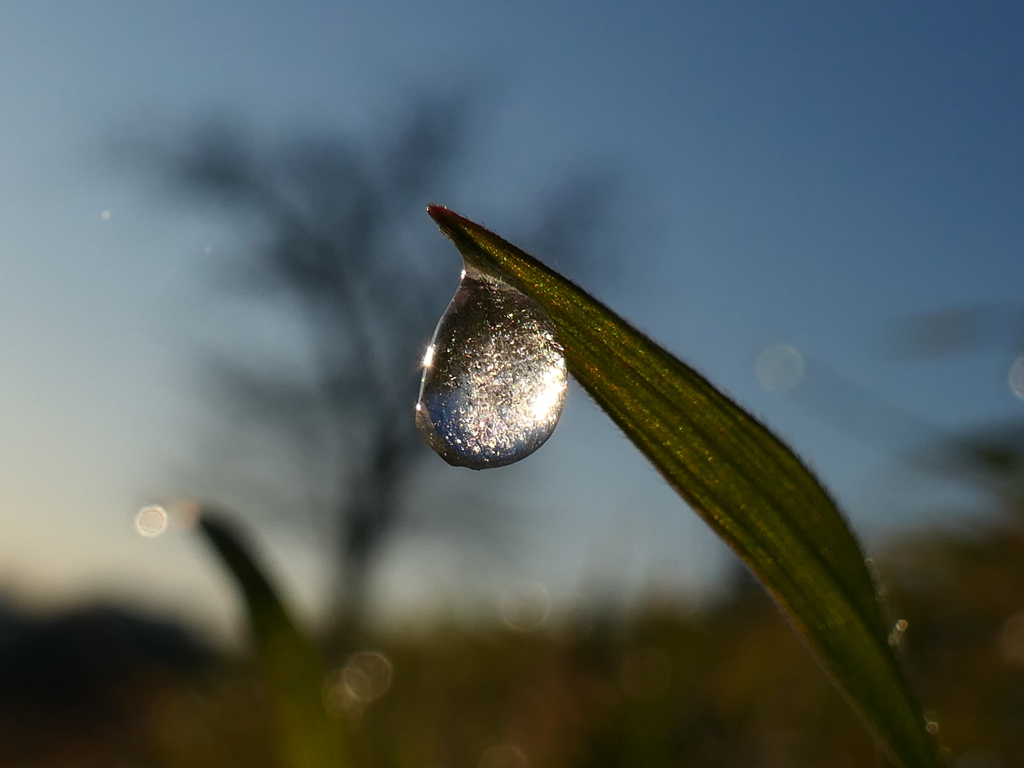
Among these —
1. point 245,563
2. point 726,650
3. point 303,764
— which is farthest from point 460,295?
point 726,650

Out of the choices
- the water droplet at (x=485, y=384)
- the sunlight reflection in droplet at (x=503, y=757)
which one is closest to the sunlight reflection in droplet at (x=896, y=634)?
the water droplet at (x=485, y=384)

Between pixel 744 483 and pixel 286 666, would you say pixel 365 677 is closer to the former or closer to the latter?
pixel 286 666

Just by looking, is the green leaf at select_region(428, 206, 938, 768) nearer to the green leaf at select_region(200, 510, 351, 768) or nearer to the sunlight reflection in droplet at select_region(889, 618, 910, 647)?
the sunlight reflection in droplet at select_region(889, 618, 910, 647)

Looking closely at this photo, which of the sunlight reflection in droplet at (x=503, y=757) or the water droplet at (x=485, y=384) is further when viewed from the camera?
the sunlight reflection in droplet at (x=503, y=757)

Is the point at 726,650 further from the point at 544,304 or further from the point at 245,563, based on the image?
the point at 544,304

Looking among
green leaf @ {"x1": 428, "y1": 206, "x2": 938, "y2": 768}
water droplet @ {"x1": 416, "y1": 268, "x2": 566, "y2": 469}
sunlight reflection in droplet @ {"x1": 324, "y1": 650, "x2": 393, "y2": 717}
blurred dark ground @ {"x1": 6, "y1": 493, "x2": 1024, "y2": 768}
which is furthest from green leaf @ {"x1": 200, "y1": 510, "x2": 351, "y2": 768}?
sunlight reflection in droplet @ {"x1": 324, "y1": 650, "x2": 393, "y2": 717}

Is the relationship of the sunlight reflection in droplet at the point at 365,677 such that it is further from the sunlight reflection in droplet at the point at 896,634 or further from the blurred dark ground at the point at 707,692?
the sunlight reflection in droplet at the point at 896,634
